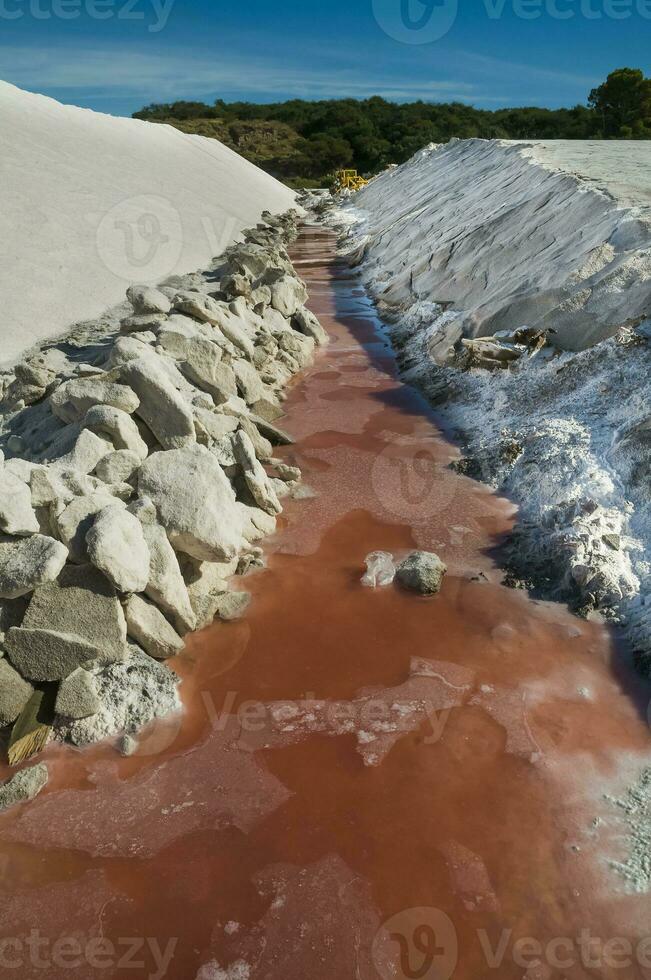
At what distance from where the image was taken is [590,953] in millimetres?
3480

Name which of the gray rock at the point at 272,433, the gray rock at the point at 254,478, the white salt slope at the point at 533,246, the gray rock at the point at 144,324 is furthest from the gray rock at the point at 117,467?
the white salt slope at the point at 533,246

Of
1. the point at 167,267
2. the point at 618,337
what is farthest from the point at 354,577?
the point at 167,267

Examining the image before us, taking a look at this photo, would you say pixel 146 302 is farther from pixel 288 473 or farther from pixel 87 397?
pixel 288 473

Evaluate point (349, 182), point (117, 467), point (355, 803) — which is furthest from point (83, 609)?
point (349, 182)

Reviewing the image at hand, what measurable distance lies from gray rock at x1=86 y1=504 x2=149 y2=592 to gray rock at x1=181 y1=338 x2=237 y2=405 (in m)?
3.45

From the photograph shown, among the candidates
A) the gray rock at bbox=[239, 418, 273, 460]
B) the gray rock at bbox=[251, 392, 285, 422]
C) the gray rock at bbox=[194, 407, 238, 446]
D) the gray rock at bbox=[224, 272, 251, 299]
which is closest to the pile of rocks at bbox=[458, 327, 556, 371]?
the gray rock at bbox=[251, 392, 285, 422]

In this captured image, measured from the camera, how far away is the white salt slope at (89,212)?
38.9 feet

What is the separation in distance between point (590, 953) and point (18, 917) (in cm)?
295

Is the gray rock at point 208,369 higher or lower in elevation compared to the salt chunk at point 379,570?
higher

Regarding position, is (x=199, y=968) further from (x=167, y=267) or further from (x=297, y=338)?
(x=167, y=267)

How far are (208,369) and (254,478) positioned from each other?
2.06 m

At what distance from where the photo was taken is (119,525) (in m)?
5.13

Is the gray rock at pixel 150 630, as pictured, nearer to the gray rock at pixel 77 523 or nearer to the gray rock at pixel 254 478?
the gray rock at pixel 77 523

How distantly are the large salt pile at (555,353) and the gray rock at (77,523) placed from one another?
3.78m
